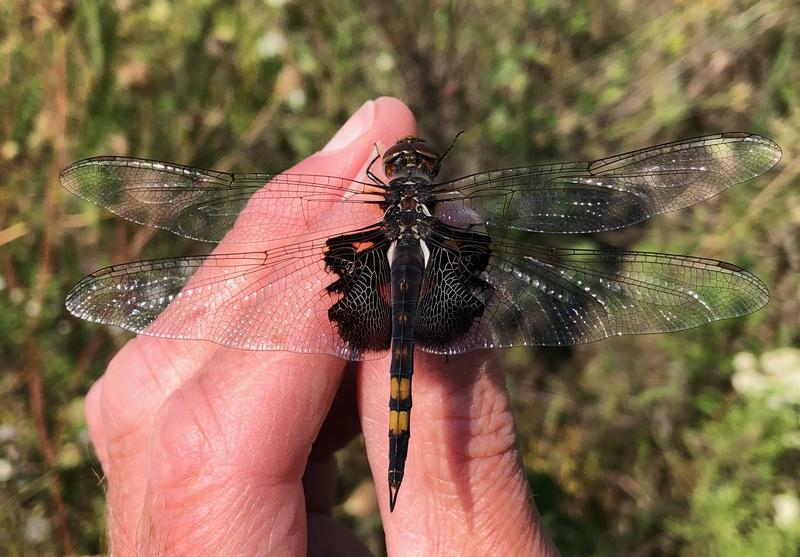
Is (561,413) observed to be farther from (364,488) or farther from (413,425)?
(413,425)

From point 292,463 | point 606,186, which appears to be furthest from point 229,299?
point 606,186

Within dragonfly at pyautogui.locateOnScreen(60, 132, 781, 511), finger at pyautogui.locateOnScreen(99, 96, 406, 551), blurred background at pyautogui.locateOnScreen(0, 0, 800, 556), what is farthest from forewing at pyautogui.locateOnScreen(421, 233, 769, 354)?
blurred background at pyautogui.locateOnScreen(0, 0, 800, 556)

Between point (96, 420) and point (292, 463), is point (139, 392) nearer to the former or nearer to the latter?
point (96, 420)

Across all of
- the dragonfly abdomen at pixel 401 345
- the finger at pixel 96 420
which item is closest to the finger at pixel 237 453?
the dragonfly abdomen at pixel 401 345

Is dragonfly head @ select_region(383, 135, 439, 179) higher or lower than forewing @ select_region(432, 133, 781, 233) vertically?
higher

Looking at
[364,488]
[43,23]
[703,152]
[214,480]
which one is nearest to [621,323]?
[703,152]

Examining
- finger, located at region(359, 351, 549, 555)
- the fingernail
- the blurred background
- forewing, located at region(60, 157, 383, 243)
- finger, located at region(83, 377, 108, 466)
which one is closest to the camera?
finger, located at region(359, 351, 549, 555)

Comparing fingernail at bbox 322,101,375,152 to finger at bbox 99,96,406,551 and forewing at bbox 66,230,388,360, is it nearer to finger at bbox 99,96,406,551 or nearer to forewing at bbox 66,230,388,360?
finger at bbox 99,96,406,551
